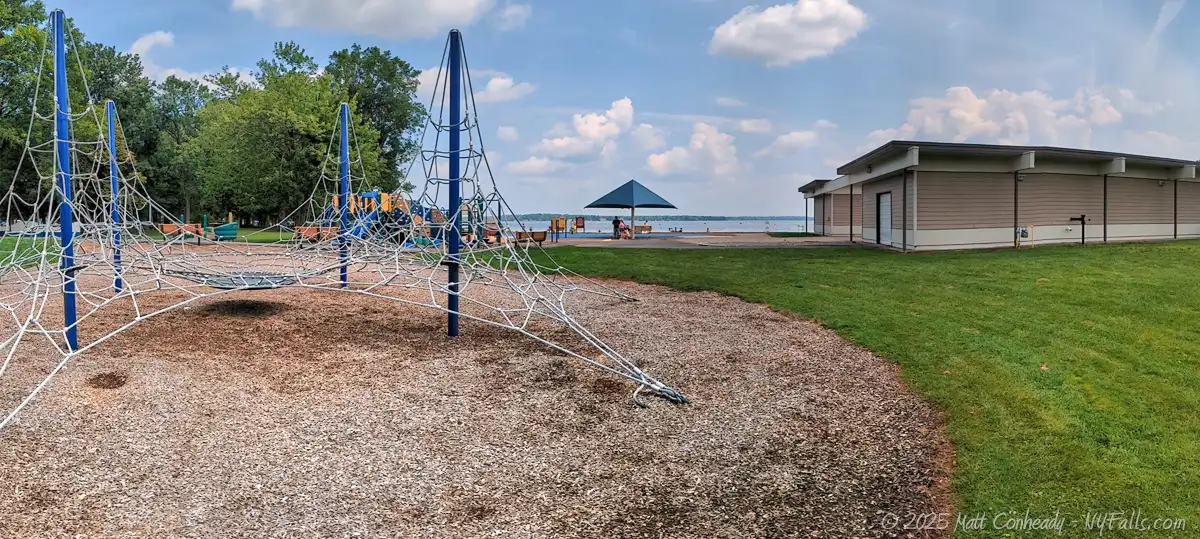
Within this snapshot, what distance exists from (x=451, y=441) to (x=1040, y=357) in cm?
513

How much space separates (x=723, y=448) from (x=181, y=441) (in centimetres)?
334

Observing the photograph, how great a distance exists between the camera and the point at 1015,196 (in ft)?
62.3

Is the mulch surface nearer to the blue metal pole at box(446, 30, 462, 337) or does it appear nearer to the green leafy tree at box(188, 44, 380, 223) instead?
the blue metal pole at box(446, 30, 462, 337)

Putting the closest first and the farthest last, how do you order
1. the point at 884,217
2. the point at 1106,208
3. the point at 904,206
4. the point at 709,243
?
1. the point at 904,206
2. the point at 1106,208
3. the point at 884,217
4. the point at 709,243

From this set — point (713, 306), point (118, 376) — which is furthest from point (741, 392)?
point (118, 376)

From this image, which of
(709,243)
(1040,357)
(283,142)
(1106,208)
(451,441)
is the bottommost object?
(451,441)

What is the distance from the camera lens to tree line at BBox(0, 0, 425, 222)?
94.9 feet

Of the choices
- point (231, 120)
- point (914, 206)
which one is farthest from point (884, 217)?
point (231, 120)

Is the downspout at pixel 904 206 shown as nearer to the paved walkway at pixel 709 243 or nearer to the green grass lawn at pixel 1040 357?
the paved walkway at pixel 709 243

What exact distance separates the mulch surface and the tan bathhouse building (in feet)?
41.7

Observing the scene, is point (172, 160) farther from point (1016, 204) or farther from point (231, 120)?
point (1016, 204)

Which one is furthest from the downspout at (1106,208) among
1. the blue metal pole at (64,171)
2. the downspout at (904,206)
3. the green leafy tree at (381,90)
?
the green leafy tree at (381,90)

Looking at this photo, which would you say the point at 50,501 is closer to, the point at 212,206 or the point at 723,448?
the point at 723,448

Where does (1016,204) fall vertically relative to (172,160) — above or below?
below
